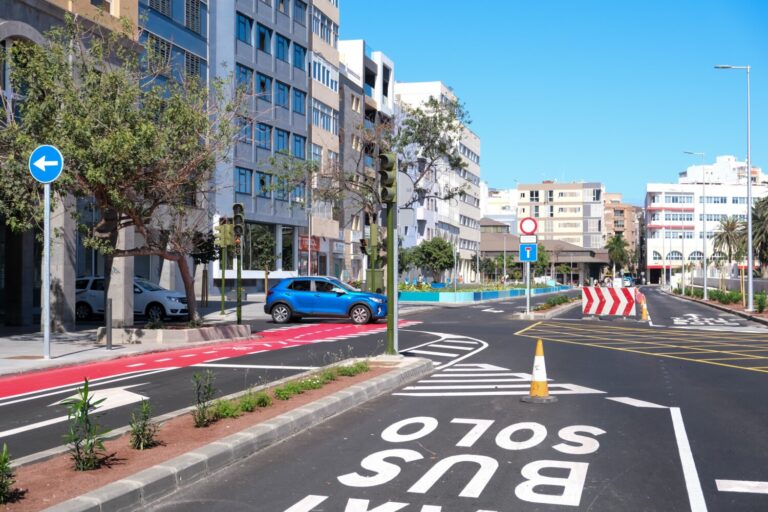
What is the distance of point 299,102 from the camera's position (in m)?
54.1

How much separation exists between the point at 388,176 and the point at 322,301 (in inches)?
547

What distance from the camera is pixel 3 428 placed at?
8.73 meters

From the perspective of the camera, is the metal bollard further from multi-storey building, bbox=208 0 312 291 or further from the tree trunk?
multi-storey building, bbox=208 0 312 291

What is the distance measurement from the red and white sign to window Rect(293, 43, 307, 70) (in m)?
29.7

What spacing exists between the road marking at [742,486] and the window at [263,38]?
46.0m

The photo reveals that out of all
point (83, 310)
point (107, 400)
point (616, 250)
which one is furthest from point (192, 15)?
point (616, 250)

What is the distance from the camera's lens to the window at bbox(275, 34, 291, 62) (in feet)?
168

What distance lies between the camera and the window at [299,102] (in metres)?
53.3

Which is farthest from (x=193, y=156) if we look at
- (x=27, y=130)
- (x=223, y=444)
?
(x=223, y=444)

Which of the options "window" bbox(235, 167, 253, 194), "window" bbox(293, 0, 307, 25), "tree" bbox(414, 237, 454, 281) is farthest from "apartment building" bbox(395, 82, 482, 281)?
"window" bbox(235, 167, 253, 194)

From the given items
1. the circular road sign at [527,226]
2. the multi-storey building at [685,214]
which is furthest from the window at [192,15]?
the multi-storey building at [685,214]

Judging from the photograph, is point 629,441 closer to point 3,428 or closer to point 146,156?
point 3,428

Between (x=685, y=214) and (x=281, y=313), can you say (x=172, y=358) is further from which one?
(x=685, y=214)

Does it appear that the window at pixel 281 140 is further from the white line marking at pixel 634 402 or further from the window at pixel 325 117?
the white line marking at pixel 634 402
